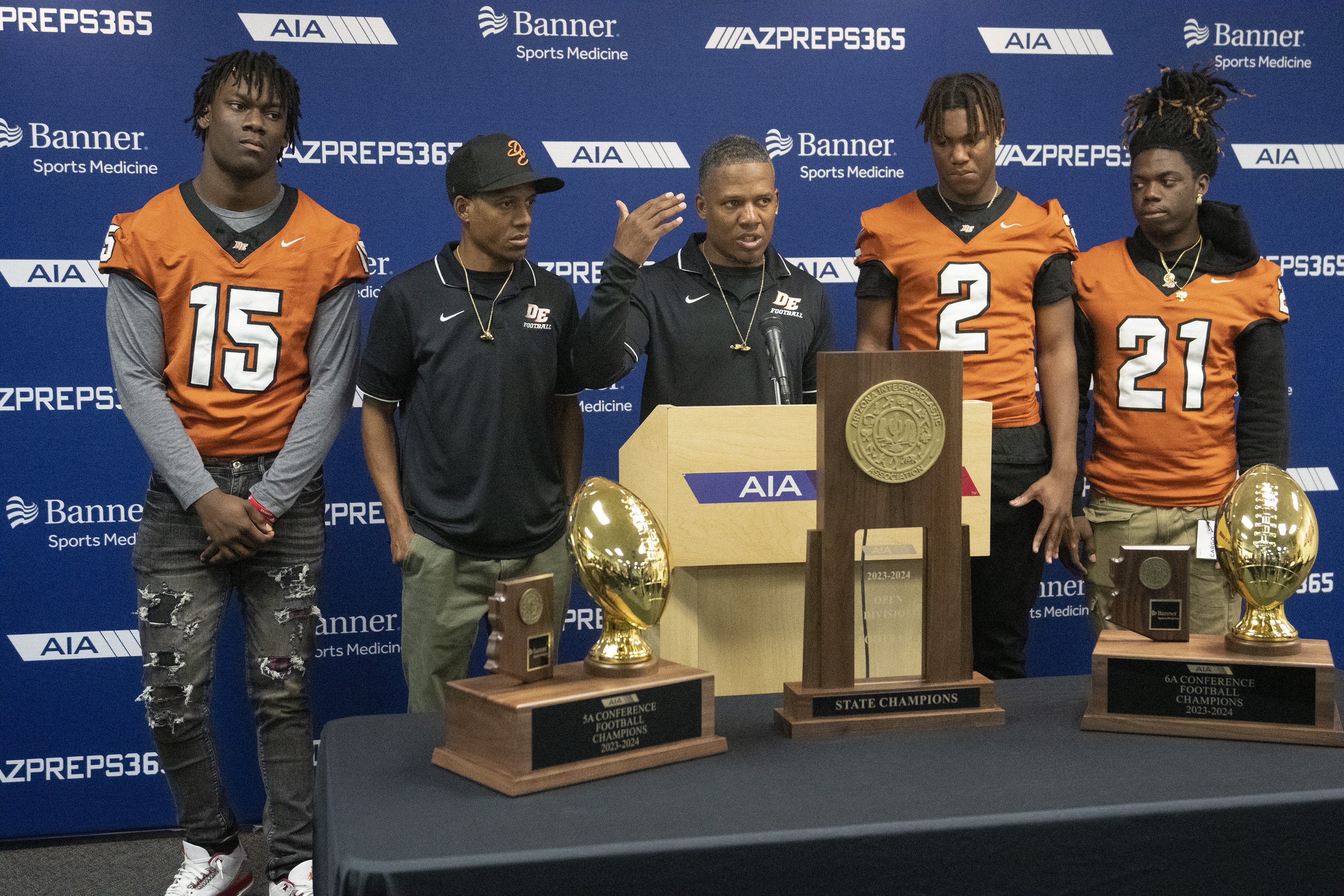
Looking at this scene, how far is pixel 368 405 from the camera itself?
88.4 inches

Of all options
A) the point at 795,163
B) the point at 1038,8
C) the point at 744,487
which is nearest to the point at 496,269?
the point at 744,487

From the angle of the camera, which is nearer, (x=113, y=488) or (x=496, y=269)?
(x=496, y=269)

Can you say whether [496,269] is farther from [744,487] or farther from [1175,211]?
[1175,211]

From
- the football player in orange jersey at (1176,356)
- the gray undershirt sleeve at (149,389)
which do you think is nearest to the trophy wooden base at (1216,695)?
the football player in orange jersey at (1176,356)

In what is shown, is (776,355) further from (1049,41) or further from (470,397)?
(1049,41)

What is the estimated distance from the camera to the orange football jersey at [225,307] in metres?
2.13

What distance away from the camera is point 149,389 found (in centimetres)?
212

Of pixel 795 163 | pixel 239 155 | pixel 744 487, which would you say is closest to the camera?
pixel 744 487

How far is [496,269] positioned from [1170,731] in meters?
1.46

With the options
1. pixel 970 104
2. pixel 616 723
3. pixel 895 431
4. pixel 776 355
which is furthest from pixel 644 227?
pixel 616 723

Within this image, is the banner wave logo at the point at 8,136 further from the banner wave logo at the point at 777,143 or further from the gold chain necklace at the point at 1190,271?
the gold chain necklace at the point at 1190,271

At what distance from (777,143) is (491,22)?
0.82 metres

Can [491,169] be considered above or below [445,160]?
below

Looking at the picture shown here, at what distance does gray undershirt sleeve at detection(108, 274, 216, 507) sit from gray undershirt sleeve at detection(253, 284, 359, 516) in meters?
0.12
